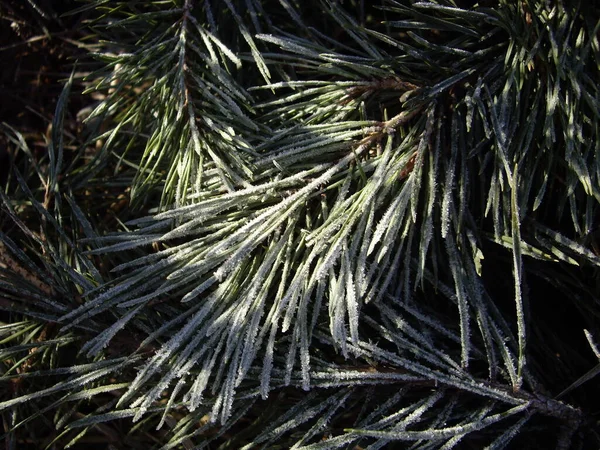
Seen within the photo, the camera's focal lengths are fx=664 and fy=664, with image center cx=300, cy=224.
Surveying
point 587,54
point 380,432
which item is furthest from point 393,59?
point 380,432

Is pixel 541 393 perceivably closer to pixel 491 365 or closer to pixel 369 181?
pixel 491 365

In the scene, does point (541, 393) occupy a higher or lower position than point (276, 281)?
lower

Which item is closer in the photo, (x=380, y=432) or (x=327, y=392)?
(x=380, y=432)

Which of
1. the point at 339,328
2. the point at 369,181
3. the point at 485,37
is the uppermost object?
the point at 485,37

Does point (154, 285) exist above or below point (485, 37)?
below

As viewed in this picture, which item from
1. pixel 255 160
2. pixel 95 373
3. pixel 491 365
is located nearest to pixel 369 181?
pixel 255 160

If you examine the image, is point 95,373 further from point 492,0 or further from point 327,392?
point 492,0
